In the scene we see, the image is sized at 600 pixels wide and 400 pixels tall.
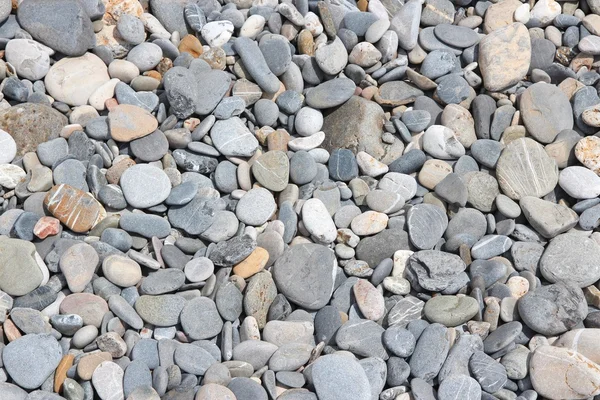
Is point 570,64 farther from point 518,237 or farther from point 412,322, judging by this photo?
point 412,322

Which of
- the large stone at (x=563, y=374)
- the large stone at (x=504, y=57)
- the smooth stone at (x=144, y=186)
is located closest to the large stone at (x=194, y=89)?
the smooth stone at (x=144, y=186)

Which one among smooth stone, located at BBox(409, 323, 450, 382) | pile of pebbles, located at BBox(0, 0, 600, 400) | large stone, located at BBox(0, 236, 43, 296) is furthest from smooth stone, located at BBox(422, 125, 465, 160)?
large stone, located at BBox(0, 236, 43, 296)

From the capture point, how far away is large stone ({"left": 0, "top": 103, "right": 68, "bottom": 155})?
2.74m

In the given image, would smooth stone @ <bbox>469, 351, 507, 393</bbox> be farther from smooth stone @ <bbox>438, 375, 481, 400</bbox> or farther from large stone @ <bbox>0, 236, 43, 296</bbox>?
large stone @ <bbox>0, 236, 43, 296</bbox>

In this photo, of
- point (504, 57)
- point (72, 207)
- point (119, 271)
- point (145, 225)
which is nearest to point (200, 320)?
point (119, 271)

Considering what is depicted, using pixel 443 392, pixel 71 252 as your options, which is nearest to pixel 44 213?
pixel 71 252

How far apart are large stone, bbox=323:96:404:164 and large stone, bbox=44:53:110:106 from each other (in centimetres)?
117

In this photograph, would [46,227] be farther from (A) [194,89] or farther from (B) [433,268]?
(B) [433,268]

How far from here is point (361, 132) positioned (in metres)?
2.92

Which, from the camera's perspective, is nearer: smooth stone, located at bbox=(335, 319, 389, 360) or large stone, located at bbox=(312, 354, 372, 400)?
large stone, located at bbox=(312, 354, 372, 400)

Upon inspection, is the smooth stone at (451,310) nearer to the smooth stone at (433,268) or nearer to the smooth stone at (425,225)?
the smooth stone at (433,268)

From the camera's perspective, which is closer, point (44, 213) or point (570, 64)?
point (44, 213)

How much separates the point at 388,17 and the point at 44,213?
205 centimetres

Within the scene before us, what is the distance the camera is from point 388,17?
3.33 m
